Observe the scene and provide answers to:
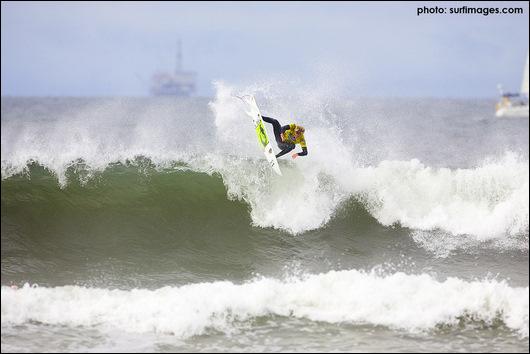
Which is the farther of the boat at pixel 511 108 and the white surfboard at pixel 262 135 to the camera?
the boat at pixel 511 108

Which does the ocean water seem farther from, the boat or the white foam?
the boat

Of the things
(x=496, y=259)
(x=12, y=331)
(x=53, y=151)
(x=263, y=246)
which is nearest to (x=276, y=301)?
(x=263, y=246)

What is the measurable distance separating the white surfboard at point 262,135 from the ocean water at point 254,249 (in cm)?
23

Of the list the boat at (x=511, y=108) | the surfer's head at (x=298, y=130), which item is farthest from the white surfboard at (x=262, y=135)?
the boat at (x=511, y=108)

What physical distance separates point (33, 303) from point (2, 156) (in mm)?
5493

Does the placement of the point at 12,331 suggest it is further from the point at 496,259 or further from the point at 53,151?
the point at 496,259

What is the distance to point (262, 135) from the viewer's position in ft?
41.0

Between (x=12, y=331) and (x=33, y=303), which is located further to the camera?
(x=33, y=303)

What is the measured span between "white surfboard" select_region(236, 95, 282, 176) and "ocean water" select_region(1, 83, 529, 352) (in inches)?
9.1

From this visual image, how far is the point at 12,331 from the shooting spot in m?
7.29

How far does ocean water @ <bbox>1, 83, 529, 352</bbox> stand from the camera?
292 inches

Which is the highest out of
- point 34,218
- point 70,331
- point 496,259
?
point 34,218

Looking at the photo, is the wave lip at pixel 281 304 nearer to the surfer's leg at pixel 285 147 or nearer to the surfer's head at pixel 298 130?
the surfer's leg at pixel 285 147

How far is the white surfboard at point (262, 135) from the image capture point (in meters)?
12.2
